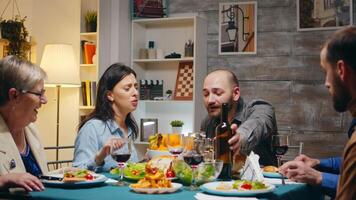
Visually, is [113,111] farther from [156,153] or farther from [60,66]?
[60,66]

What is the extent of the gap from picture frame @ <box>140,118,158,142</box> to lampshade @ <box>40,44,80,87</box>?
2.59 feet

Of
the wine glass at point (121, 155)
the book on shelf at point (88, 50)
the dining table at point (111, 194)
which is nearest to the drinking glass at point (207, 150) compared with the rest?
the dining table at point (111, 194)

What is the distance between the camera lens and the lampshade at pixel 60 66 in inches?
190

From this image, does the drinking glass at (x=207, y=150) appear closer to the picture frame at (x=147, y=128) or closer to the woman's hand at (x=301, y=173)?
the woman's hand at (x=301, y=173)

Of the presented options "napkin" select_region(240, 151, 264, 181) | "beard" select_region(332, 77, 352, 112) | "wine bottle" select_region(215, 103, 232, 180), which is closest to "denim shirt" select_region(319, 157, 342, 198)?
"napkin" select_region(240, 151, 264, 181)

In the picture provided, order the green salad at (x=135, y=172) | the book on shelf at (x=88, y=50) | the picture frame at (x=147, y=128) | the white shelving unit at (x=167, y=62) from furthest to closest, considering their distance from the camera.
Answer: the book on shelf at (x=88, y=50) → the picture frame at (x=147, y=128) → the white shelving unit at (x=167, y=62) → the green salad at (x=135, y=172)

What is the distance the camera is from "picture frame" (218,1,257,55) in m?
4.83

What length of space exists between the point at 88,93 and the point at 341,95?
388 cm

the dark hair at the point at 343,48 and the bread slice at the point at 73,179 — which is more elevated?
the dark hair at the point at 343,48

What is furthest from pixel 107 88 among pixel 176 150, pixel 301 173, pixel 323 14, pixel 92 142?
pixel 323 14

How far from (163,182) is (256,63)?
3.16m

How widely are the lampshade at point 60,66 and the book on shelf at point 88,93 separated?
0.22 m

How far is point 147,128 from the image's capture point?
16.8ft

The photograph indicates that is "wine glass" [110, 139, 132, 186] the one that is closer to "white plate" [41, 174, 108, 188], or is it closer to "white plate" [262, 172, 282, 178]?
"white plate" [41, 174, 108, 188]
